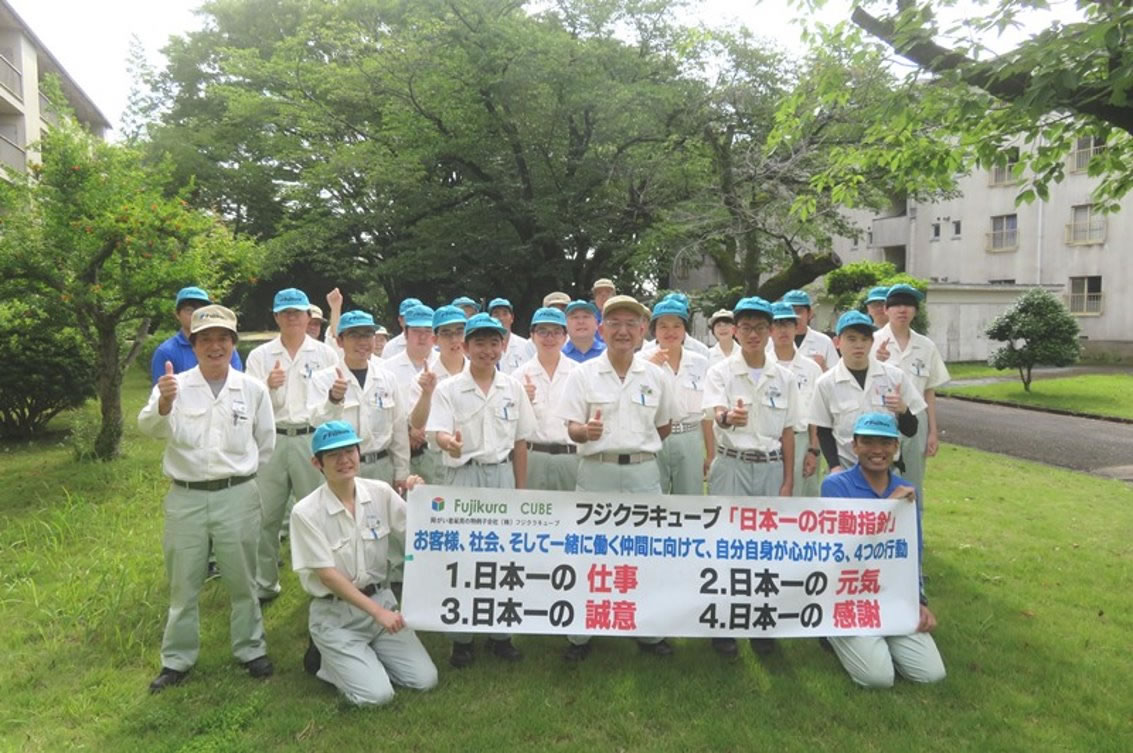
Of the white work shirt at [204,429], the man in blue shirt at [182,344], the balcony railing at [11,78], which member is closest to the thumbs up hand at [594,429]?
the white work shirt at [204,429]

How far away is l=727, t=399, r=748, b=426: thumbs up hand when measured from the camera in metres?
4.92

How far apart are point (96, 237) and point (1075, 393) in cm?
2089

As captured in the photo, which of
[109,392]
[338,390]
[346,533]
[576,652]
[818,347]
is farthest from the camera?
[109,392]

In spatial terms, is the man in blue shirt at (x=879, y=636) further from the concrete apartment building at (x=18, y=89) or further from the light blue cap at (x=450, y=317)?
the concrete apartment building at (x=18, y=89)

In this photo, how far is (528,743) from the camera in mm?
3908

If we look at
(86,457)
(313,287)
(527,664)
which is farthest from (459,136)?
(527,664)

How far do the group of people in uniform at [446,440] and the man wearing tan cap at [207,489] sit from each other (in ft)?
0.04

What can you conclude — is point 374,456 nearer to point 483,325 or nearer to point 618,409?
point 483,325

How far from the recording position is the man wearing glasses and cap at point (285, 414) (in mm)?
5652

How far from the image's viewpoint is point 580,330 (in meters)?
6.33

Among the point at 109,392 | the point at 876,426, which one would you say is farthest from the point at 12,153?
the point at 876,426

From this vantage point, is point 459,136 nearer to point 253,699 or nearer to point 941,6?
point 941,6

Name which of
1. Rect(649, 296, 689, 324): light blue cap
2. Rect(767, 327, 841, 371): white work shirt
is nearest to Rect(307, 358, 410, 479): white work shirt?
Rect(649, 296, 689, 324): light blue cap

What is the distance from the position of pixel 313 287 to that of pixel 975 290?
26.2 meters
